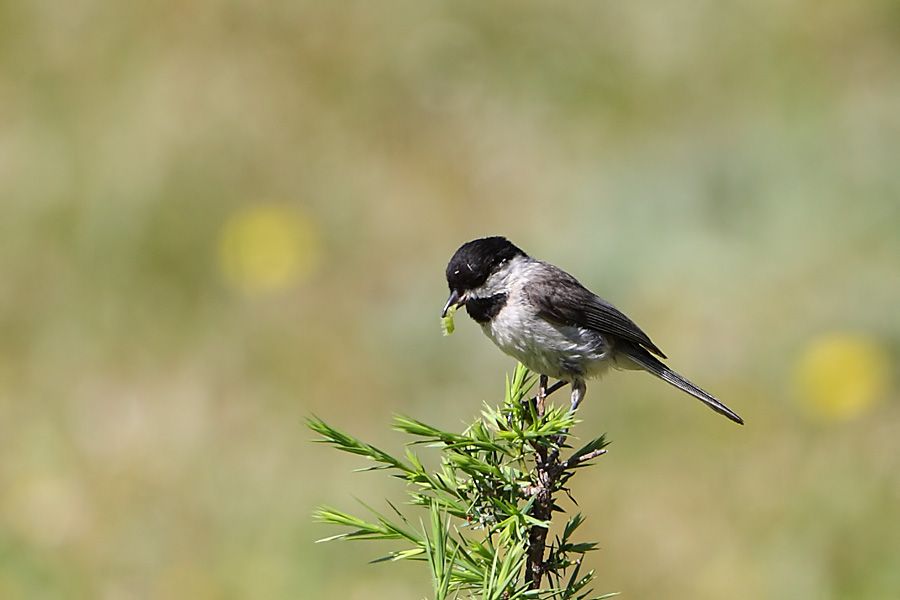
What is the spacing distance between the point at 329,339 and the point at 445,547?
585 cm

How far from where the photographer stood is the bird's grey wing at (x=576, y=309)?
13.2 ft

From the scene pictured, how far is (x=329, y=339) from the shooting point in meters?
7.39

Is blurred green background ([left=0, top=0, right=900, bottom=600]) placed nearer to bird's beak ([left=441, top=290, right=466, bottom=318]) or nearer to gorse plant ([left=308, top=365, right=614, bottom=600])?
bird's beak ([left=441, top=290, right=466, bottom=318])

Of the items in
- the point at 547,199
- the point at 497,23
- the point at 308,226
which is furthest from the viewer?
the point at 497,23

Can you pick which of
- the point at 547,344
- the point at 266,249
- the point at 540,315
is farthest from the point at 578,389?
Answer: the point at 266,249

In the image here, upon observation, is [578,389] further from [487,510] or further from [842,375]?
[842,375]

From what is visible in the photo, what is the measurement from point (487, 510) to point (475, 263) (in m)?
2.15

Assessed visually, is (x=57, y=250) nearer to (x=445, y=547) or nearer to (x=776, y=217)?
(x=776, y=217)

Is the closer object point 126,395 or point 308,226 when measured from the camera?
point 126,395

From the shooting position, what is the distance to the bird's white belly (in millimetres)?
3840

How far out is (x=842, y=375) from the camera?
20.9ft

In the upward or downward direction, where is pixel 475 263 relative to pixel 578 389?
upward

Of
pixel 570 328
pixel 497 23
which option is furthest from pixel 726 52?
pixel 570 328

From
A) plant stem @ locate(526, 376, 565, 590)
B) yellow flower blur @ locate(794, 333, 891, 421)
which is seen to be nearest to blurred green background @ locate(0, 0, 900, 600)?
yellow flower blur @ locate(794, 333, 891, 421)
